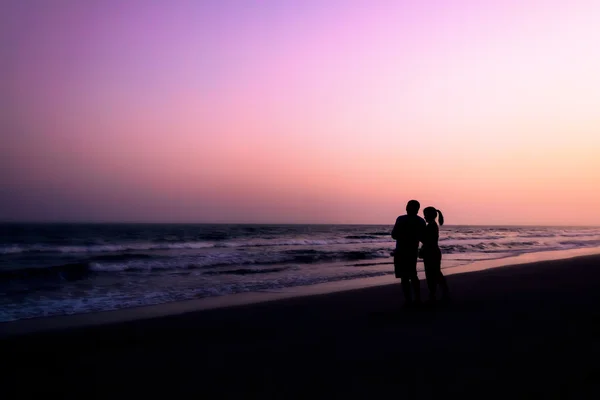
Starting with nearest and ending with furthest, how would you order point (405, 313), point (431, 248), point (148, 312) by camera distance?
1. point (405, 313)
2. point (431, 248)
3. point (148, 312)

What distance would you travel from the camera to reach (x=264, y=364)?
176 inches

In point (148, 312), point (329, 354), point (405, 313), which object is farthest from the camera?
point (148, 312)

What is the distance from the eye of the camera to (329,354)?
15.6ft

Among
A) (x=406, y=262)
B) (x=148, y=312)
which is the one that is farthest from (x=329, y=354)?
(x=148, y=312)

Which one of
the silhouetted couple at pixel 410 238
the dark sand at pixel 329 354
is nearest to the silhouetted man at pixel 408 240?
the silhouetted couple at pixel 410 238

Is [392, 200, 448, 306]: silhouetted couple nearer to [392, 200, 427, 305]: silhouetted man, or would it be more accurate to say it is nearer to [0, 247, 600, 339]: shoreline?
[392, 200, 427, 305]: silhouetted man

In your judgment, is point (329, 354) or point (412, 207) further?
point (412, 207)

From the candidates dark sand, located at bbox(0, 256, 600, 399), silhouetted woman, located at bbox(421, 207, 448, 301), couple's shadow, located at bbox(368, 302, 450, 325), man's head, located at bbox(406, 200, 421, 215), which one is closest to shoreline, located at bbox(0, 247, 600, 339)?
dark sand, located at bbox(0, 256, 600, 399)

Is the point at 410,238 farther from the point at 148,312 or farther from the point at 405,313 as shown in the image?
the point at 148,312

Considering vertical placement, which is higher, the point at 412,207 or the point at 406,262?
the point at 412,207

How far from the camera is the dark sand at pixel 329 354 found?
379 centimetres

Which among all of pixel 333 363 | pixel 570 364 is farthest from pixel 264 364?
pixel 570 364

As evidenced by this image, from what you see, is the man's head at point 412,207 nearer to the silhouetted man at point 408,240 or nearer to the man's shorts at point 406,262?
the silhouetted man at point 408,240

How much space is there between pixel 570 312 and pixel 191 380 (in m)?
5.49
